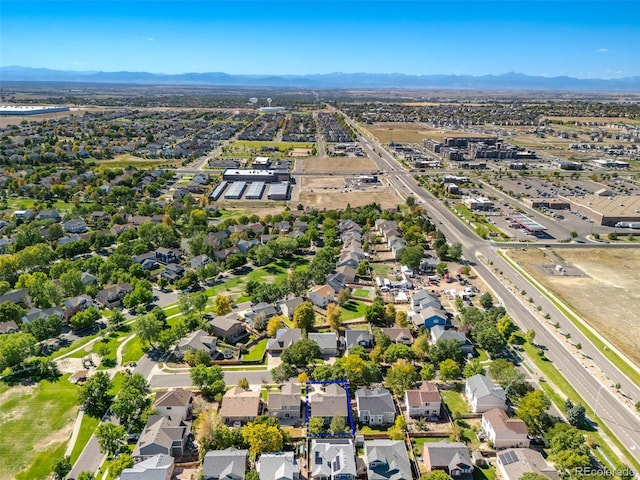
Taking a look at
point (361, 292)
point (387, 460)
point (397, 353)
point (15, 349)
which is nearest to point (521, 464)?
point (387, 460)

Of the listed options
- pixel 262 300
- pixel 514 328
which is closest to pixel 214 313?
pixel 262 300

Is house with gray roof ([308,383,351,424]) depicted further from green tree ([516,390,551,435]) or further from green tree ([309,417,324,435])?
green tree ([516,390,551,435])

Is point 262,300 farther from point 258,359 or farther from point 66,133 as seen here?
point 66,133

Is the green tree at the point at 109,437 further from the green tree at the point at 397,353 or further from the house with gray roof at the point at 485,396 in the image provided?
the house with gray roof at the point at 485,396

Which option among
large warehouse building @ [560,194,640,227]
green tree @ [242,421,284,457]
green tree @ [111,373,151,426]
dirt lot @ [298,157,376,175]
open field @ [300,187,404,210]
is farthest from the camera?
dirt lot @ [298,157,376,175]

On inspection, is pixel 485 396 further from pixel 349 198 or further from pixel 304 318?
pixel 349 198

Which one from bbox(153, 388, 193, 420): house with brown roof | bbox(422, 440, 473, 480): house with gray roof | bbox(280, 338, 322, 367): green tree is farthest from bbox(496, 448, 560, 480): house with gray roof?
bbox(153, 388, 193, 420): house with brown roof
